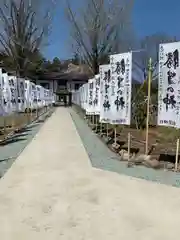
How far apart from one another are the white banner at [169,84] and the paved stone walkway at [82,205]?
1778mm

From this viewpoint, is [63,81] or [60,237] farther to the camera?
[63,81]

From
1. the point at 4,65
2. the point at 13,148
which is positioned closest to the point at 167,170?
the point at 13,148

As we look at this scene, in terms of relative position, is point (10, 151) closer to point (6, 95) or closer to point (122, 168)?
point (122, 168)

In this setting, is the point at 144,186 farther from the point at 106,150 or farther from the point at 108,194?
the point at 106,150

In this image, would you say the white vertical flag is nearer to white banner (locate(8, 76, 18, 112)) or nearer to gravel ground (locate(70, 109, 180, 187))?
gravel ground (locate(70, 109, 180, 187))

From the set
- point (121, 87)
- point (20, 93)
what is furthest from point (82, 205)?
point (20, 93)

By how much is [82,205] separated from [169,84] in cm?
372

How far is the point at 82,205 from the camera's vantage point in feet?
16.0

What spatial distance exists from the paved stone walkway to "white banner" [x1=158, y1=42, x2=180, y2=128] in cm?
178

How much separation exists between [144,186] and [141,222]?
1727 mm

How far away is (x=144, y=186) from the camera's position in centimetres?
589

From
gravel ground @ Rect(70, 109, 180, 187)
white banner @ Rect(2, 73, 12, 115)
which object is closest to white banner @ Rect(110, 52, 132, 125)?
gravel ground @ Rect(70, 109, 180, 187)

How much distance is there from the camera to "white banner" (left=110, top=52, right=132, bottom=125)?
29.7 feet

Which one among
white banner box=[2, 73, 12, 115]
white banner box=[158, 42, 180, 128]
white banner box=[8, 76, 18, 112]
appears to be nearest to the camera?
white banner box=[158, 42, 180, 128]
